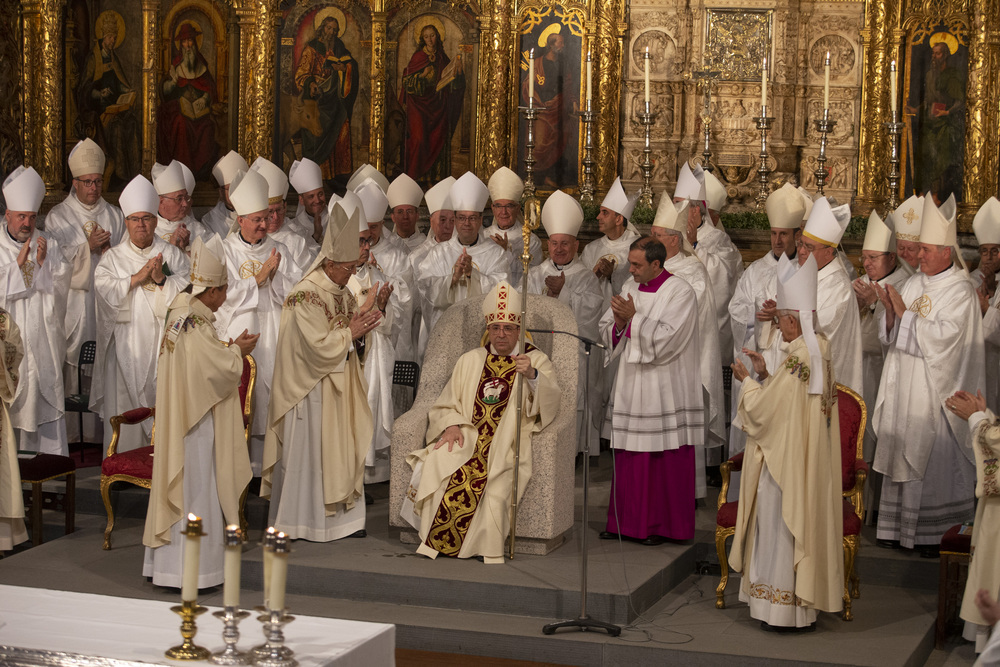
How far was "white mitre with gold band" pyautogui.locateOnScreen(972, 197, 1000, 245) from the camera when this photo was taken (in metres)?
9.15

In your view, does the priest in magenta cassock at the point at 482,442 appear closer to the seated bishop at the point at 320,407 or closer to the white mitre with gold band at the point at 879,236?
the seated bishop at the point at 320,407

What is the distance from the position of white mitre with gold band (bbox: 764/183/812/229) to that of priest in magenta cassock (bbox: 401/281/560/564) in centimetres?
236

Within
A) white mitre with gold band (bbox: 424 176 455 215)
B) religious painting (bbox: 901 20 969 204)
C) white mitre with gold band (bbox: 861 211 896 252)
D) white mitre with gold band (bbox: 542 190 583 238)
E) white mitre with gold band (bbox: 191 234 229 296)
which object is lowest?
white mitre with gold band (bbox: 191 234 229 296)

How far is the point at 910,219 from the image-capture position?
8.84m

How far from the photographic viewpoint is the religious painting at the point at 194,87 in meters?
A: 12.9

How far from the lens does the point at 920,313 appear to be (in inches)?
325

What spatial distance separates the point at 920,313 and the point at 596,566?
106 inches

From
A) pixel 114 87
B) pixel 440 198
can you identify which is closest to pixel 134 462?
pixel 440 198

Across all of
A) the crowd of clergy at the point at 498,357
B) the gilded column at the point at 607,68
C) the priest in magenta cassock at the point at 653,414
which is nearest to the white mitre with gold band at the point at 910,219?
the crowd of clergy at the point at 498,357

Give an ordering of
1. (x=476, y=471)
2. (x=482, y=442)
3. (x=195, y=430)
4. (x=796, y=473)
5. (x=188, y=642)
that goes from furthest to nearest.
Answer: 1. (x=482, y=442)
2. (x=476, y=471)
3. (x=195, y=430)
4. (x=796, y=473)
5. (x=188, y=642)

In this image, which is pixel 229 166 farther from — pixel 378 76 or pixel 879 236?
pixel 879 236

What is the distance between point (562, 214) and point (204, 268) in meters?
3.47

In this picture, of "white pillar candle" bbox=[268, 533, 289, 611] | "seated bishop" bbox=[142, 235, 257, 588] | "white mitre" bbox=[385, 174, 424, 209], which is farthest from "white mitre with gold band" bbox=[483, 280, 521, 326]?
"white pillar candle" bbox=[268, 533, 289, 611]

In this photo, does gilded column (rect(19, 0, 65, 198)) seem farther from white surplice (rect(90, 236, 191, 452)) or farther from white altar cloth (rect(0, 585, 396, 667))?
white altar cloth (rect(0, 585, 396, 667))
